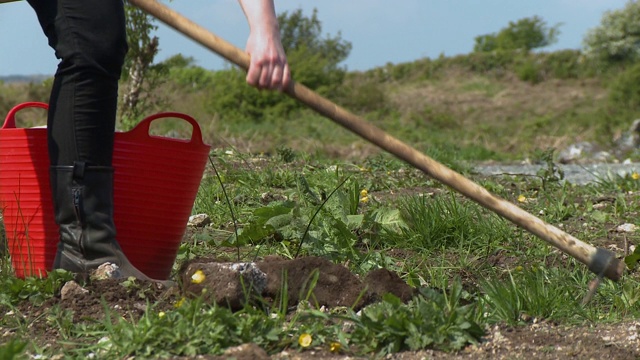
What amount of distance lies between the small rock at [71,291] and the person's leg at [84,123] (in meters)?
0.16

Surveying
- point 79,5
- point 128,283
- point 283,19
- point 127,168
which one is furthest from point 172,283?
point 283,19

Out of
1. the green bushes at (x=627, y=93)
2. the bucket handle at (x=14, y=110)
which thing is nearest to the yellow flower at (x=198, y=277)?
the bucket handle at (x=14, y=110)

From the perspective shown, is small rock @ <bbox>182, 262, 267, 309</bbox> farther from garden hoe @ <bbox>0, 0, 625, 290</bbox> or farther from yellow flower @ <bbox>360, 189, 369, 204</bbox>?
yellow flower @ <bbox>360, 189, 369, 204</bbox>

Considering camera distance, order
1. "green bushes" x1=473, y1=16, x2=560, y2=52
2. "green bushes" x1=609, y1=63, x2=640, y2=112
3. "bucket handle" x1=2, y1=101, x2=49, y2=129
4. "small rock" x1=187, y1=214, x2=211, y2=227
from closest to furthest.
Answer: "bucket handle" x1=2, y1=101, x2=49, y2=129 → "small rock" x1=187, y1=214, x2=211, y2=227 → "green bushes" x1=609, y1=63, x2=640, y2=112 → "green bushes" x1=473, y1=16, x2=560, y2=52

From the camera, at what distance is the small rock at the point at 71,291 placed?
8.18ft

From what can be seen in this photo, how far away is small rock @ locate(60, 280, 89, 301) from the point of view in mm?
2492

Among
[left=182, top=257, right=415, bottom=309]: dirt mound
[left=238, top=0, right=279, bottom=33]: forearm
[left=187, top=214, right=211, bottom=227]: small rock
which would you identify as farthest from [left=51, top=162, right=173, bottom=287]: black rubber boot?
[left=187, top=214, right=211, bottom=227]: small rock

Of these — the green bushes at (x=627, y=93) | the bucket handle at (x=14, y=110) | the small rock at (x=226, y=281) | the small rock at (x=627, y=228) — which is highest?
the green bushes at (x=627, y=93)

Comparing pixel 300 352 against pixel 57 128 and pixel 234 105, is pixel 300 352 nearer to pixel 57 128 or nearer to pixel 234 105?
pixel 57 128

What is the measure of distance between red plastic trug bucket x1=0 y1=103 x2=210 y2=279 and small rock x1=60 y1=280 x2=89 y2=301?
407 millimetres

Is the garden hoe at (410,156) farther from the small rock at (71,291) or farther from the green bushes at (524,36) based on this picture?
the green bushes at (524,36)

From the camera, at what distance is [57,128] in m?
2.73

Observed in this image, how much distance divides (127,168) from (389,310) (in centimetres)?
117

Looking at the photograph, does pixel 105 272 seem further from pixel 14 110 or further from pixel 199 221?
pixel 199 221
